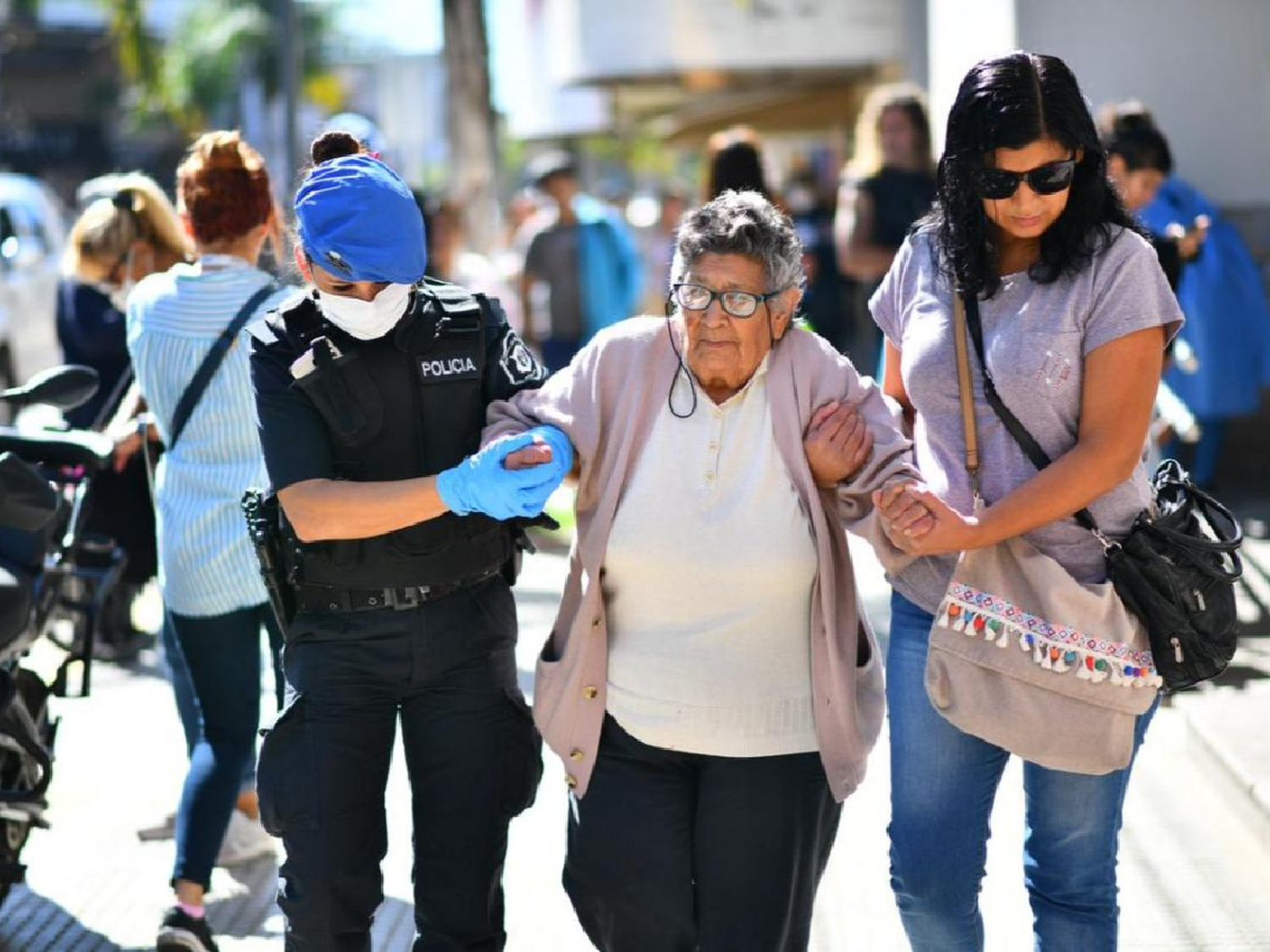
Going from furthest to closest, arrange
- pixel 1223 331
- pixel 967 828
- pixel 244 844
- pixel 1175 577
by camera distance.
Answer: pixel 1223 331 → pixel 244 844 → pixel 967 828 → pixel 1175 577

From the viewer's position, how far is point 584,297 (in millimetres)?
10773

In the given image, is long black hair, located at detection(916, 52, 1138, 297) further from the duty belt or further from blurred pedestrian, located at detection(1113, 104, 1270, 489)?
blurred pedestrian, located at detection(1113, 104, 1270, 489)

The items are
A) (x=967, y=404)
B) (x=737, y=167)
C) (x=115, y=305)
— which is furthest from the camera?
(x=737, y=167)

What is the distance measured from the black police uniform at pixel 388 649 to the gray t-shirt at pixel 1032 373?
80cm

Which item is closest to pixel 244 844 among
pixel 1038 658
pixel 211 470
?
pixel 211 470

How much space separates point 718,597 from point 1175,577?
0.79 meters

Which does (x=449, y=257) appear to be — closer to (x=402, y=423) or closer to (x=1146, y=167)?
(x=1146, y=167)

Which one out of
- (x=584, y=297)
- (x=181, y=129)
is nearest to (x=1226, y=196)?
(x=584, y=297)

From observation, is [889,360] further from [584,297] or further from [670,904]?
[584,297]

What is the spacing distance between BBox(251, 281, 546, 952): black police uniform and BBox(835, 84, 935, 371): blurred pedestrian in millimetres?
4911

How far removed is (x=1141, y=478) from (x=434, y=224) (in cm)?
668

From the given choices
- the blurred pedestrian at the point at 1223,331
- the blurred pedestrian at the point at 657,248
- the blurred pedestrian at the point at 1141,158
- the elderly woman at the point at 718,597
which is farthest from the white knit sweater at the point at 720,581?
the blurred pedestrian at the point at 657,248

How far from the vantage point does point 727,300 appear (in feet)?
10.5

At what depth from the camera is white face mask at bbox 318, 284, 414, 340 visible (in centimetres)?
336
